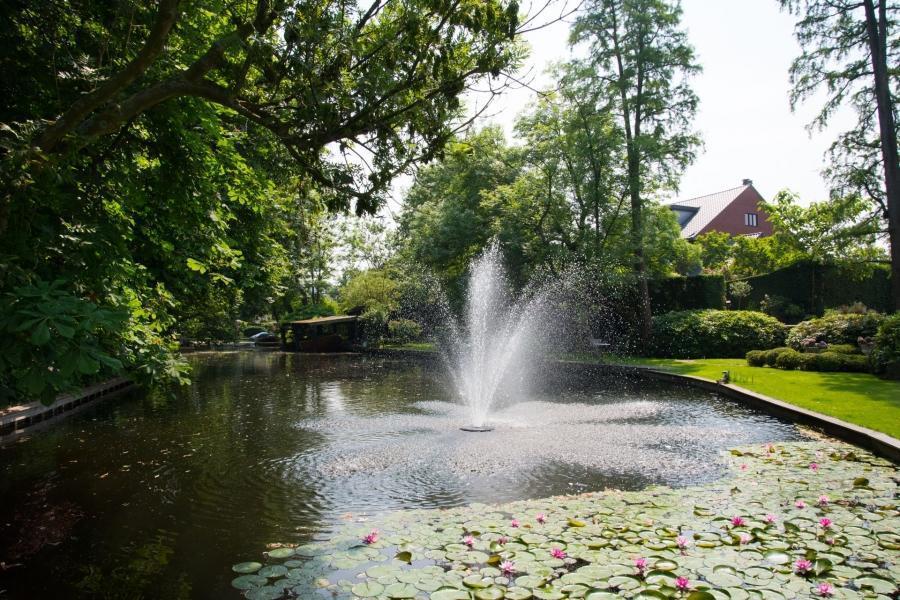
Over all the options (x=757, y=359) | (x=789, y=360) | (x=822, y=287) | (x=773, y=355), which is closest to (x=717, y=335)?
(x=757, y=359)

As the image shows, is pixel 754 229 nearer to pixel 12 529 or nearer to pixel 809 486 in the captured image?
pixel 809 486

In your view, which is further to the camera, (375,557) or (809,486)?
(809,486)

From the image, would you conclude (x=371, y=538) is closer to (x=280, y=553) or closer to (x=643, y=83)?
(x=280, y=553)

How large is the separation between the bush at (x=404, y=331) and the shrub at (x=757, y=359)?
19968 millimetres

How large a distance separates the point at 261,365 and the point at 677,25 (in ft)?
74.3

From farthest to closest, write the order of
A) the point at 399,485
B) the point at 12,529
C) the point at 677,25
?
the point at 677,25 → the point at 399,485 → the point at 12,529

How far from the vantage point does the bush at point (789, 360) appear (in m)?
15.5

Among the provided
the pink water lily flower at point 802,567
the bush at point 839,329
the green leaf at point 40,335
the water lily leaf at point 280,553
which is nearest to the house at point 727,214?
the bush at point 839,329

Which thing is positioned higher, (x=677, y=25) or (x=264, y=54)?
(x=677, y=25)

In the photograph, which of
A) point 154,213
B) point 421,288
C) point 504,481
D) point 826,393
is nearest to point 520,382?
point 826,393

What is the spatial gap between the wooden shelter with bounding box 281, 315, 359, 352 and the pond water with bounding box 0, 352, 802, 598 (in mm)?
21683

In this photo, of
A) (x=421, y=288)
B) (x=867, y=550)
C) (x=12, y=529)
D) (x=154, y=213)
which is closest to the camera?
(x=867, y=550)

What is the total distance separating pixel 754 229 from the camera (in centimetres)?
4875

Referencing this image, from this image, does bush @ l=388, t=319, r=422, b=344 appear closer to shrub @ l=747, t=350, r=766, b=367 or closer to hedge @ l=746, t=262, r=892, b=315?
hedge @ l=746, t=262, r=892, b=315
